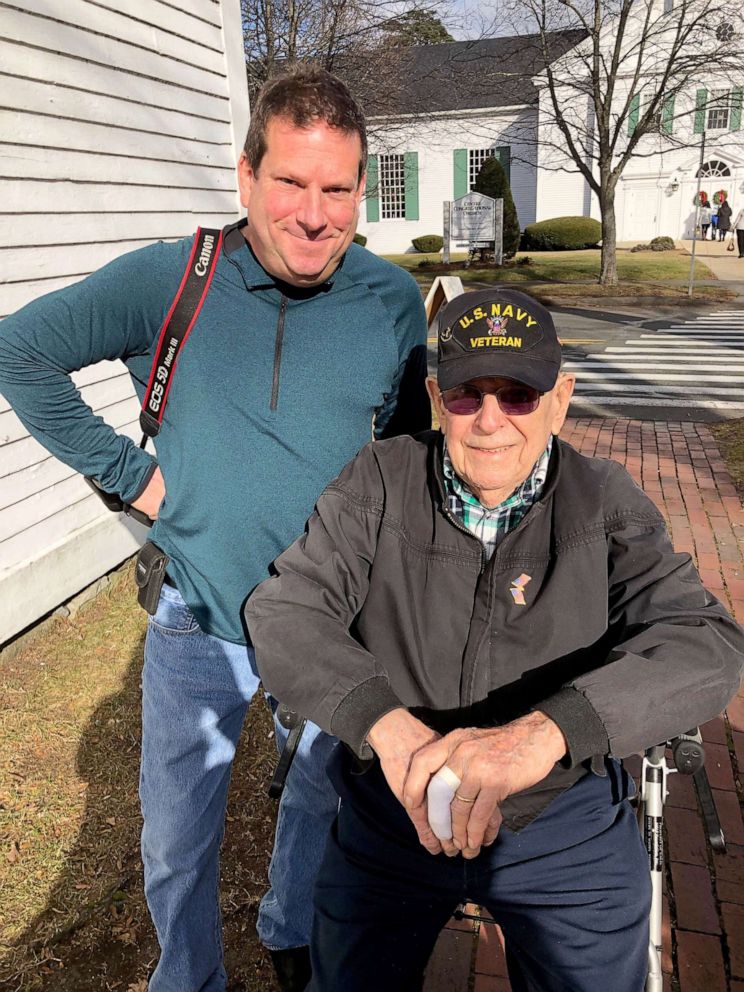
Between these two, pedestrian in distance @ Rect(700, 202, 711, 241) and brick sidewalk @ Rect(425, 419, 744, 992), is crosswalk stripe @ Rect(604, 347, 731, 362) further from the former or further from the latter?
pedestrian in distance @ Rect(700, 202, 711, 241)

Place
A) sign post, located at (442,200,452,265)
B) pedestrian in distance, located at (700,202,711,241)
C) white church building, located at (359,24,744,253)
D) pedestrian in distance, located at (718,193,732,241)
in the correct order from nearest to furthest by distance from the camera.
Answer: sign post, located at (442,200,452,265) → pedestrian in distance, located at (718,193,732,241) → pedestrian in distance, located at (700,202,711,241) → white church building, located at (359,24,744,253)

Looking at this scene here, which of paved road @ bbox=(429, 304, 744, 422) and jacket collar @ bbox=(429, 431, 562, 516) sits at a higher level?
jacket collar @ bbox=(429, 431, 562, 516)

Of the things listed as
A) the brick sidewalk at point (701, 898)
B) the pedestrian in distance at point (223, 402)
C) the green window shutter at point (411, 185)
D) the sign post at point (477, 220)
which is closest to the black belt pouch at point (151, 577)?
the pedestrian in distance at point (223, 402)

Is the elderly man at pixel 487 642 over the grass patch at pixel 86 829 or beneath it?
over

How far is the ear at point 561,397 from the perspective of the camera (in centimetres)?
183

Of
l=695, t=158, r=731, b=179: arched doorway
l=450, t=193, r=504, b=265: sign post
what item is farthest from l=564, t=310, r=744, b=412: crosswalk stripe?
l=695, t=158, r=731, b=179: arched doorway

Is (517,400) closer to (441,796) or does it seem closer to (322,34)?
(441,796)

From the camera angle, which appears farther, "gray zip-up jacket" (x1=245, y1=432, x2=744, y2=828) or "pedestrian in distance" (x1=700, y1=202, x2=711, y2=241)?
"pedestrian in distance" (x1=700, y1=202, x2=711, y2=241)

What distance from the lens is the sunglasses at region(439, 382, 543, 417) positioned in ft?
5.73

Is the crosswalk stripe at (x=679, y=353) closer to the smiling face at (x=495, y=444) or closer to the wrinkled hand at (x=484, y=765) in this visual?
the smiling face at (x=495, y=444)

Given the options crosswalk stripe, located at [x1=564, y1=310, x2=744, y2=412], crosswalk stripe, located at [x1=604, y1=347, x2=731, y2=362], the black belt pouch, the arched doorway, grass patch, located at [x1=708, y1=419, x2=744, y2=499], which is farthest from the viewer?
the arched doorway

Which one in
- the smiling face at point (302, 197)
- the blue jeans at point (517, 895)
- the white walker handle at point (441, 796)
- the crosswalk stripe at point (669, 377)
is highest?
the smiling face at point (302, 197)

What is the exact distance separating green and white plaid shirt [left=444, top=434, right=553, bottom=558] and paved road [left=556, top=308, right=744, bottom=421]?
24.0 feet

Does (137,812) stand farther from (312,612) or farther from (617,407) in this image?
(617,407)
